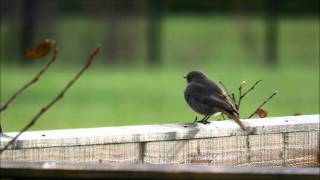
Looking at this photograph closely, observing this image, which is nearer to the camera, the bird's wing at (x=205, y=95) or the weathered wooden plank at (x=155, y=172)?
the weathered wooden plank at (x=155, y=172)

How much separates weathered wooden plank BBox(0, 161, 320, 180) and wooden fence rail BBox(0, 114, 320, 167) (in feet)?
2.02

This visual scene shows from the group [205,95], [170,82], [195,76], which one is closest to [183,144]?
[205,95]

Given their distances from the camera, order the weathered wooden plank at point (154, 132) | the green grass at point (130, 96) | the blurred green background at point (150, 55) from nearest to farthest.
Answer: the weathered wooden plank at point (154, 132) → the green grass at point (130, 96) → the blurred green background at point (150, 55)

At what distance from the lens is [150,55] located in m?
25.6

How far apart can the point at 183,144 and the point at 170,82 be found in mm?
17347

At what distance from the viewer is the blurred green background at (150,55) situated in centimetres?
1638

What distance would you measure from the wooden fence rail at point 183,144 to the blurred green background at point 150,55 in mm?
8434

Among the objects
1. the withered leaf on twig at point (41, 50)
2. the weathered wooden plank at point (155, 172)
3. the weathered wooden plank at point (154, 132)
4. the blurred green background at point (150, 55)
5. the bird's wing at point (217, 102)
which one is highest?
the blurred green background at point (150, 55)

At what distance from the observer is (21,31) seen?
25.1 m

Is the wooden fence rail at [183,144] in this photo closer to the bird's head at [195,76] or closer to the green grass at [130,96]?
the bird's head at [195,76]

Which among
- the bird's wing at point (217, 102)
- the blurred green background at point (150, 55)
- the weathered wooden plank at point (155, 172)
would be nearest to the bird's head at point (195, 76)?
the bird's wing at point (217, 102)

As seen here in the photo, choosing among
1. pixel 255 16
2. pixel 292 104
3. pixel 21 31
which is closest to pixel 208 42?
pixel 255 16

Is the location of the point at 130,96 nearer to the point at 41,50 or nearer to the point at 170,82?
the point at 170,82

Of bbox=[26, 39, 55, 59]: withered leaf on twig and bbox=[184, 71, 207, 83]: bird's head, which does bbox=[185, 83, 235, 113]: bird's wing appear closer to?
bbox=[184, 71, 207, 83]: bird's head
